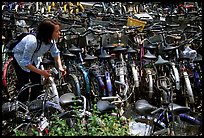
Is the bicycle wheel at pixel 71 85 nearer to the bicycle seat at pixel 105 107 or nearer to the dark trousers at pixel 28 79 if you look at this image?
the dark trousers at pixel 28 79

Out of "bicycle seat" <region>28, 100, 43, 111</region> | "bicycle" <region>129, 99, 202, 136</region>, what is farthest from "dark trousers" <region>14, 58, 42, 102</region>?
"bicycle" <region>129, 99, 202, 136</region>

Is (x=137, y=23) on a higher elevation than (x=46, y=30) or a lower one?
lower

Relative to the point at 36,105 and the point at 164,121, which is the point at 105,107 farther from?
the point at 36,105

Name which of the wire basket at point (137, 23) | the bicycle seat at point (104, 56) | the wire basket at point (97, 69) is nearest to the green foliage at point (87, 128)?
the wire basket at point (97, 69)

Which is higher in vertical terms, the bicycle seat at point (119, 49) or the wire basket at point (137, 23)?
the wire basket at point (137, 23)

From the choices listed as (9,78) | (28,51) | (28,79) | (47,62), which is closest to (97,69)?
(47,62)

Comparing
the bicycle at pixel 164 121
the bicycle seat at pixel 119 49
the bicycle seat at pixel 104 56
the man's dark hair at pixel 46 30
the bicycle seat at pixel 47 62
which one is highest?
the man's dark hair at pixel 46 30

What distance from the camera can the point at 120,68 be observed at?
6.27m

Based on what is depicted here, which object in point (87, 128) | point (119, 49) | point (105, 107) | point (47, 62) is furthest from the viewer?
point (119, 49)

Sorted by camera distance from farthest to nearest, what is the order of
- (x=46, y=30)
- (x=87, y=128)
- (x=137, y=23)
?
(x=137, y=23) < (x=46, y=30) < (x=87, y=128)

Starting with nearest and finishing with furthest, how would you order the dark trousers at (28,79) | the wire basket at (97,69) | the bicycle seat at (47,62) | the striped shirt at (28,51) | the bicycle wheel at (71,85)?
the striped shirt at (28,51) < the dark trousers at (28,79) < the bicycle wheel at (71,85) < the bicycle seat at (47,62) < the wire basket at (97,69)

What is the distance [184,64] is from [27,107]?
11.2 ft

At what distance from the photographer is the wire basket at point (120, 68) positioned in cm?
620

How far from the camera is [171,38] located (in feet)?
24.3
